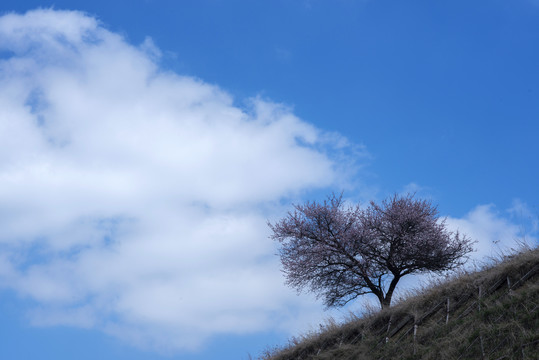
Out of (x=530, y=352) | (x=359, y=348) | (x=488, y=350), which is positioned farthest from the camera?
(x=359, y=348)

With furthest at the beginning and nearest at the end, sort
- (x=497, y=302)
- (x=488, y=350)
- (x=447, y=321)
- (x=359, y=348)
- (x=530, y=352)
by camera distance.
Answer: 1. (x=359, y=348)
2. (x=447, y=321)
3. (x=497, y=302)
4. (x=488, y=350)
5. (x=530, y=352)

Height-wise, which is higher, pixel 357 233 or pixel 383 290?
pixel 357 233

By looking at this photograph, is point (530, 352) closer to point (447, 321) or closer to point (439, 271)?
point (447, 321)

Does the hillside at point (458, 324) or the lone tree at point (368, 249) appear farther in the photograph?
the lone tree at point (368, 249)

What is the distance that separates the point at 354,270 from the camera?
97.9 feet

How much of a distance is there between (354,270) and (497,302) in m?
16.2

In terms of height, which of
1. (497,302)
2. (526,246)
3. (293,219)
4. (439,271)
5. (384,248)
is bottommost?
(497,302)

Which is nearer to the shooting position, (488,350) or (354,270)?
(488,350)

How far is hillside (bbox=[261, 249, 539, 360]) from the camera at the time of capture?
40.1 ft

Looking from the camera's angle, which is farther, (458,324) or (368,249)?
(368,249)

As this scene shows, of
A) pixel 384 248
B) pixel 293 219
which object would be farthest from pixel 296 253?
pixel 384 248

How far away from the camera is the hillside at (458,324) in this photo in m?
12.2

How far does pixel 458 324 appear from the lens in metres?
14.2

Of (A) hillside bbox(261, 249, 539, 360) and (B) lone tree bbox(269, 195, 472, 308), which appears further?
(B) lone tree bbox(269, 195, 472, 308)
